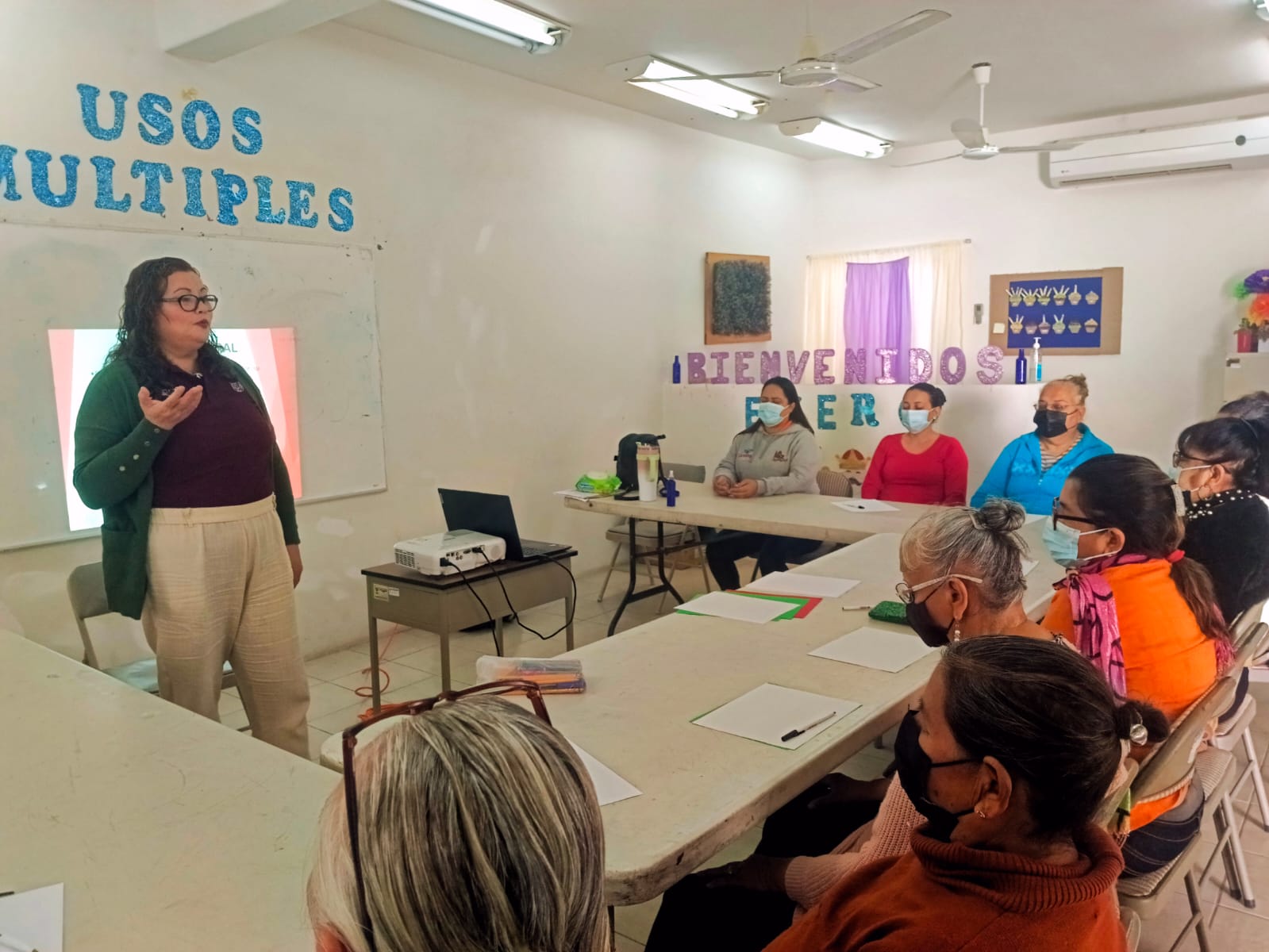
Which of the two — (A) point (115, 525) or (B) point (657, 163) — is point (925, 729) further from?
(B) point (657, 163)

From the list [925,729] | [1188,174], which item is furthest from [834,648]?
[1188,174]

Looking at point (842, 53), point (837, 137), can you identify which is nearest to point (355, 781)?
point (842, 53)

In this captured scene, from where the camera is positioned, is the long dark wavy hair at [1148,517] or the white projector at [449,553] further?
the white projector at [449,553]

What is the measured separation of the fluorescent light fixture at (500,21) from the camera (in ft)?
12.5

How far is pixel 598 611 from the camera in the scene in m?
5.00

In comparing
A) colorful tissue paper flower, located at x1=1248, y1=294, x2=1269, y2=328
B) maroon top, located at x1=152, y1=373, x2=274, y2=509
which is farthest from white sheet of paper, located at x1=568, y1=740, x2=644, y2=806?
colorful tissue paper flower, located at x1=1248, y1=294, x2=1269, y2=328

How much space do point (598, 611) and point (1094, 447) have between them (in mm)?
2595

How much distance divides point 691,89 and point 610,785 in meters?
4.43

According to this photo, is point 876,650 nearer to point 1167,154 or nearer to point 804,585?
point 804,585

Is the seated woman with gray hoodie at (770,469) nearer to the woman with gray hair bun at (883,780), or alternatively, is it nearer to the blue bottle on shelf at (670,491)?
the blue bottle on shelf at (670,491)

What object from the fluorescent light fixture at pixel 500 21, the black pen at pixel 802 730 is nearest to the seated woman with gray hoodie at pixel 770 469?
the fluorescent light fixture at pixel 500 21

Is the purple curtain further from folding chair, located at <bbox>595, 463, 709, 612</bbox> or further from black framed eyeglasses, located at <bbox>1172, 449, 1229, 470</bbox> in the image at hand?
black framed eyeglasses, located at <bbox>1172, 449, 1229, 470</bbox>

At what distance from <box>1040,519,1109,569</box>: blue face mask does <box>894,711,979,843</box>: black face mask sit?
88 centimetres

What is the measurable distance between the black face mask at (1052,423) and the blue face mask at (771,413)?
3.85 feet
